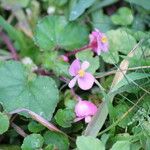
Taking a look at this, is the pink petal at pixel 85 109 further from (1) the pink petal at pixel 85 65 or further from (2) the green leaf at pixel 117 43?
(2) the green leaf at pixel 117 43

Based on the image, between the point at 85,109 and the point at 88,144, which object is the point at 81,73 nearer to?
the point at 85,109

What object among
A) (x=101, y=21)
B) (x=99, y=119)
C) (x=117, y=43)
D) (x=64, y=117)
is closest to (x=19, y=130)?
(x=64, y=117)

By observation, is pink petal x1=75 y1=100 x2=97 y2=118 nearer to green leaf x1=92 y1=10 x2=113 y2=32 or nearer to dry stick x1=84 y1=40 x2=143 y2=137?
dry stick x1=84 y1=40 x2=143 y2=137

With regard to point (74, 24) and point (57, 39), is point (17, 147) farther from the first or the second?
point (74, 24)

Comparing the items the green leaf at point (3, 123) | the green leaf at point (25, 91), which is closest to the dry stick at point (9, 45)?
the green leaf at point (25, 91)

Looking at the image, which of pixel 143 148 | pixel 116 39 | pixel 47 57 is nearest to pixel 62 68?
pixel 47 57

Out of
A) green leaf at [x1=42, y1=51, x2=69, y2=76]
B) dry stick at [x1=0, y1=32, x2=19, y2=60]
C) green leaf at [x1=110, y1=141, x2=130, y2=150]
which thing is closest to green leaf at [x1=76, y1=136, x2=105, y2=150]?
green leaf at [x1=110, y1=141, x2=130, y2=150]
